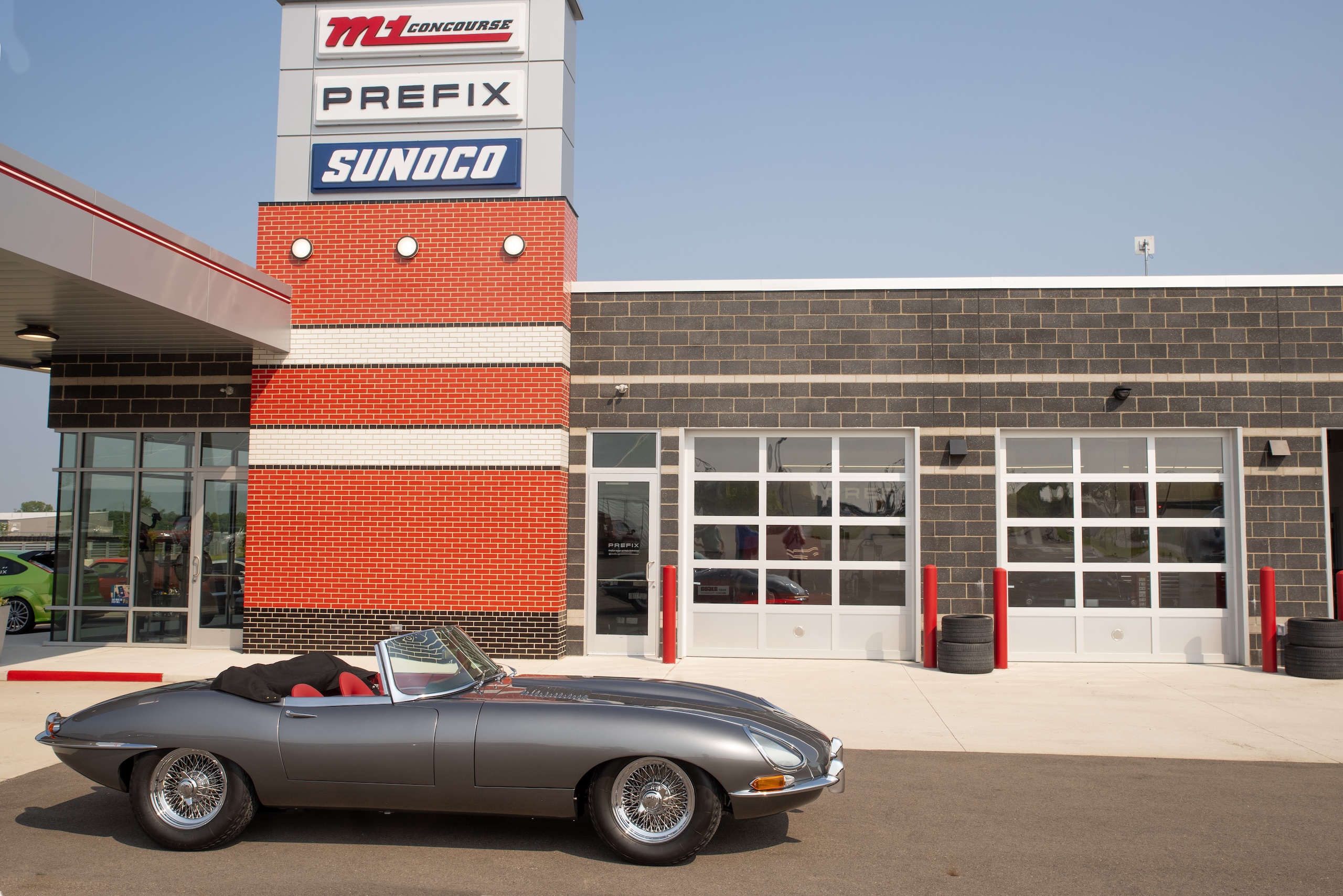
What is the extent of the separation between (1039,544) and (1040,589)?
1.76 feet

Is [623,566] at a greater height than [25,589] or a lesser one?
greater

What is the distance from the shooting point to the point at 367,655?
11711mm

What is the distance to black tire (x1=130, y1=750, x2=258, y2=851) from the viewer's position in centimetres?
499

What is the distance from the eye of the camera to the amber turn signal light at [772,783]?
4.76 meters

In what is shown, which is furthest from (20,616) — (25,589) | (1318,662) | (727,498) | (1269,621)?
(1318,662)

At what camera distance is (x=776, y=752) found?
4879 millimetres

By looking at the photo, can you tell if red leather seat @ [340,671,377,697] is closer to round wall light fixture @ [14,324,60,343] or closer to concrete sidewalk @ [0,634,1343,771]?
concrete sidewalk @ [0,634,1343,771]

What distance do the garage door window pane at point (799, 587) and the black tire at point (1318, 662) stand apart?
506cm

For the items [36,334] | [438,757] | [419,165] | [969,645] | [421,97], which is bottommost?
[969,645]

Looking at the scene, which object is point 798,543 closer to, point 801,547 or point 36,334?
point 801,547

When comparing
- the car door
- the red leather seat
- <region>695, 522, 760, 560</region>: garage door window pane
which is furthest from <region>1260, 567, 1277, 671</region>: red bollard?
the red leather seat

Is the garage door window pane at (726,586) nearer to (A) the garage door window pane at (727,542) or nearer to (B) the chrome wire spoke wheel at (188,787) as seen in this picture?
(A) the garage door window pane at (727,542)

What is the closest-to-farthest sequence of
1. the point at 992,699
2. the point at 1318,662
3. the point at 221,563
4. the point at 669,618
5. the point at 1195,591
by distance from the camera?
1. the point at 992,699
2. the point at 1318,662
3. the point at 669,618
4. the point at 1195,591
5. the point at 221,563

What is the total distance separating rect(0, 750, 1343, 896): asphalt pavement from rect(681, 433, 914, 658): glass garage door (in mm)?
5530
